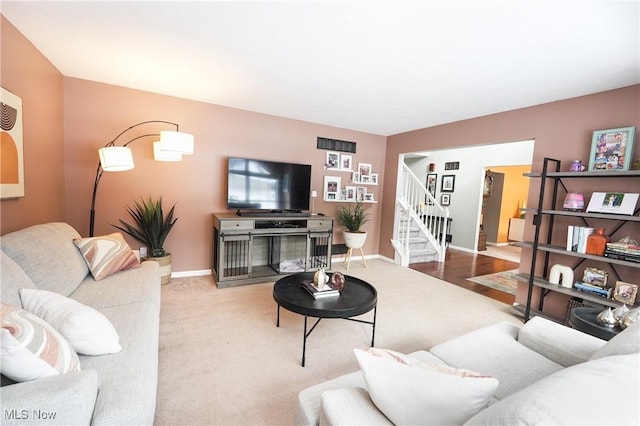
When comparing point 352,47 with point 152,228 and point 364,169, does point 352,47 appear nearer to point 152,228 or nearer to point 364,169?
point 152,228

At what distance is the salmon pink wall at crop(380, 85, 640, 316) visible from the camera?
2.60m

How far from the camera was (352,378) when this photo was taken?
1.26 m

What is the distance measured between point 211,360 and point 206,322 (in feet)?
2.01

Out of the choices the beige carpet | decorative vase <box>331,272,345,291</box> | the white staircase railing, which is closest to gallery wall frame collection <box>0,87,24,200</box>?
the beige carpet

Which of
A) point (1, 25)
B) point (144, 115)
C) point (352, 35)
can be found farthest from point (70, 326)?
point (144, 115)

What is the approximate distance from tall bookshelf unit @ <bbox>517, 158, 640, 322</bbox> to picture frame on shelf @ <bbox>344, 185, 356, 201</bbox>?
2.62 meters

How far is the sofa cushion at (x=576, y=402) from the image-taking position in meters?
0.56

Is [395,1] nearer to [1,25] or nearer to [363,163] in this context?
[1,25]

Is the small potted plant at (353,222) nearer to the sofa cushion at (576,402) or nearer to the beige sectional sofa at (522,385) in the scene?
the beige sectional sofa at (522,385)

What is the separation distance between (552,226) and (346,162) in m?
3.03

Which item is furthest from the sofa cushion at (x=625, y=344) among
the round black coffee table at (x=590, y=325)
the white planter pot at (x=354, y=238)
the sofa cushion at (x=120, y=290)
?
the white planter pot at (x=354, y=238)

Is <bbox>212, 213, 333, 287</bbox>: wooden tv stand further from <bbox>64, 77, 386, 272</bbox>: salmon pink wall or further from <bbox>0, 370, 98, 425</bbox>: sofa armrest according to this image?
<bbox>0, 370, 98, 425</bbox>: sofa armrest

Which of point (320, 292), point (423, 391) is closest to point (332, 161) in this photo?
point (320, 292)

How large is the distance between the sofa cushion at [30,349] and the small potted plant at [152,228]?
2359 mm
